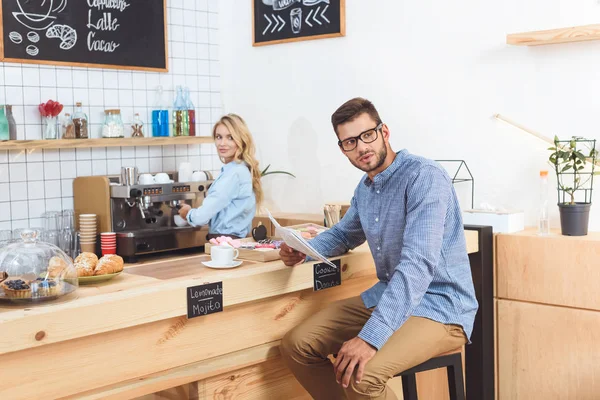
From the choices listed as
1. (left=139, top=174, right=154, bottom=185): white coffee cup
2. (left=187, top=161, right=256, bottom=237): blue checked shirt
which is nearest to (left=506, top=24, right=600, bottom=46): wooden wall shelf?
(left=187, top=161, right=256, bottom=237): blue checked shirt

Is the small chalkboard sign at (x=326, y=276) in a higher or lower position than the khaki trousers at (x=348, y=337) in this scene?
higher

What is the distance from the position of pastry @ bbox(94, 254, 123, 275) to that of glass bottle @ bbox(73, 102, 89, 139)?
6.17 feet

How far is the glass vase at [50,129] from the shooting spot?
4156 mm

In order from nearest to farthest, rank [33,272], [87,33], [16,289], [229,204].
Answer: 1. [16,289]
2. [33,272]
3. [229,204]
4. [87,33]

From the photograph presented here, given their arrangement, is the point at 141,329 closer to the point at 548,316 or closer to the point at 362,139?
the point at 362,139

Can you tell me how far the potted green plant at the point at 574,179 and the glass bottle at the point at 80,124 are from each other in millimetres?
2506

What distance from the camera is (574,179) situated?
3.48 metres

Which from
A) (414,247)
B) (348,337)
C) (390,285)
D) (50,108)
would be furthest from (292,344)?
(50,108)

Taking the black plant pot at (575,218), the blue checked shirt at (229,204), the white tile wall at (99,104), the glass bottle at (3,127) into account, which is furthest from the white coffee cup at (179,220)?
the black plant pot at (575,218)

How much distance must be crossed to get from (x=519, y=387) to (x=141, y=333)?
2015mm

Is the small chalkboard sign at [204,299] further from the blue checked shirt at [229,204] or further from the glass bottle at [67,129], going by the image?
the glass bottle at [67,129]

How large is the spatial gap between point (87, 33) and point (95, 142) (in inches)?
26.7

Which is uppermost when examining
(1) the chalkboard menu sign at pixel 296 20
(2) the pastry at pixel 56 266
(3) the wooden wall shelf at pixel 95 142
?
(1) the chalkboard menu sign at pixel 296 20

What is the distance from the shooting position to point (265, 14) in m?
4.86
